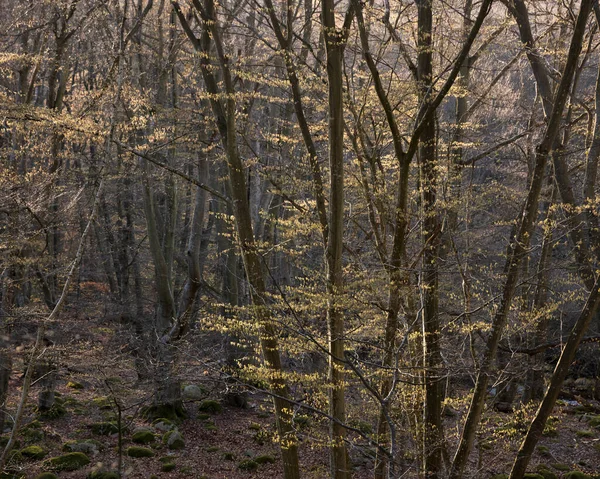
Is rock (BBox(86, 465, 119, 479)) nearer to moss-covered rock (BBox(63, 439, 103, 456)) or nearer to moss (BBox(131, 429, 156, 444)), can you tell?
moss-covered rock (BBox(63, 439, 103, 456))

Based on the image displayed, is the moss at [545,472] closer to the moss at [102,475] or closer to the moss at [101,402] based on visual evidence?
the moss at [102,475]

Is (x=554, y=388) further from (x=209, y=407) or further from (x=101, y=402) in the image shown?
(x=101, y=402)

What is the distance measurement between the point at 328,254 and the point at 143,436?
6501 mm

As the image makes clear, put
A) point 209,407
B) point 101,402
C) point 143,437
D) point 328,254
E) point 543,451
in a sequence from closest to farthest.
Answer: point 328,254 → point 143,437 → point 543,451 → point 209,407 → point 101,402

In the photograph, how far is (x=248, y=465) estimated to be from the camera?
10.1 m

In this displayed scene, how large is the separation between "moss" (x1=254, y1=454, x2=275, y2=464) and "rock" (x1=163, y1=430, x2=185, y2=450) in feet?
4.85

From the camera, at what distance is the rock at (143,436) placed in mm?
10594

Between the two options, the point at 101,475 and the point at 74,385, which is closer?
the point at 101,475

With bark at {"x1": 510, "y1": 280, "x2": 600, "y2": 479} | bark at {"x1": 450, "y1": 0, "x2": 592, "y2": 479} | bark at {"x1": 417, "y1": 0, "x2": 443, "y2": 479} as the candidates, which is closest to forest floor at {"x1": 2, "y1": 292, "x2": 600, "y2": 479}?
bark at {"x1": 510, "y1": 280, "x2": 600, "y2": 479}

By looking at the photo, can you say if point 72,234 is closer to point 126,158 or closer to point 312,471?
point 126,158

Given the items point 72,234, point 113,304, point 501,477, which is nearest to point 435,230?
point 501,477

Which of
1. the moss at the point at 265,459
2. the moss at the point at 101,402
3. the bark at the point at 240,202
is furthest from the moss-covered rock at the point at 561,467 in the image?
the moss at the point at 101,402

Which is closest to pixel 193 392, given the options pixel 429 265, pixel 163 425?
pixel 163 425

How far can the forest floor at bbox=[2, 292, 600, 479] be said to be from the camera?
8.66 meters
